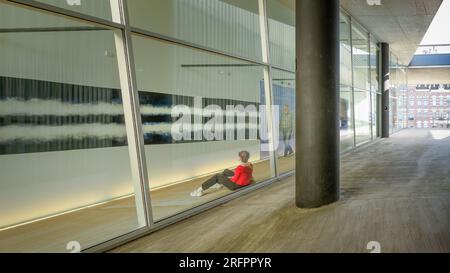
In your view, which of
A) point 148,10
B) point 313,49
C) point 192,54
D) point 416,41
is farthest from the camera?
point 416,41

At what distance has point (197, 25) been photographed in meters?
6.22

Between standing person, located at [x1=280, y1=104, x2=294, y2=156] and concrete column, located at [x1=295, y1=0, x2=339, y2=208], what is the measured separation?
3081 mm

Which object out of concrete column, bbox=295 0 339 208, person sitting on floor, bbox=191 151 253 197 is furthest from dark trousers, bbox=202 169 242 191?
concrete column, bbox=295 0 339 208

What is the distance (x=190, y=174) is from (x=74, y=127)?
215 centimetres

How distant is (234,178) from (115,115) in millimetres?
2737

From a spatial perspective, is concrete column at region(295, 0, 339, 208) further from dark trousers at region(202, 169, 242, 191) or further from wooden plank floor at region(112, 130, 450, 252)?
dark trousers at region(202, 169, 242, 191)

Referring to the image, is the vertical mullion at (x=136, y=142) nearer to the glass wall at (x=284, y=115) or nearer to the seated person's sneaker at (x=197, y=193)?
the seated person's sneaker at (x=197, y=193)

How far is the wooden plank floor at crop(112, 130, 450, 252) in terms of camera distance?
407 cm

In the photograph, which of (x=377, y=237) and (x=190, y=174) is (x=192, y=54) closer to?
(x=190, y=174)

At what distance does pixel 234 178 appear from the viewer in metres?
7.02

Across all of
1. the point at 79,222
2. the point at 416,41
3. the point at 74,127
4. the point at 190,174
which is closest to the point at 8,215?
the point at 79,222

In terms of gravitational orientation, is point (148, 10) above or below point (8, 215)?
above

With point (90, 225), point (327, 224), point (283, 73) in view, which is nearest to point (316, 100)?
point (327, 224)

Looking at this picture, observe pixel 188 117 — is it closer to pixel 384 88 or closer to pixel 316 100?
pixel 316 100
